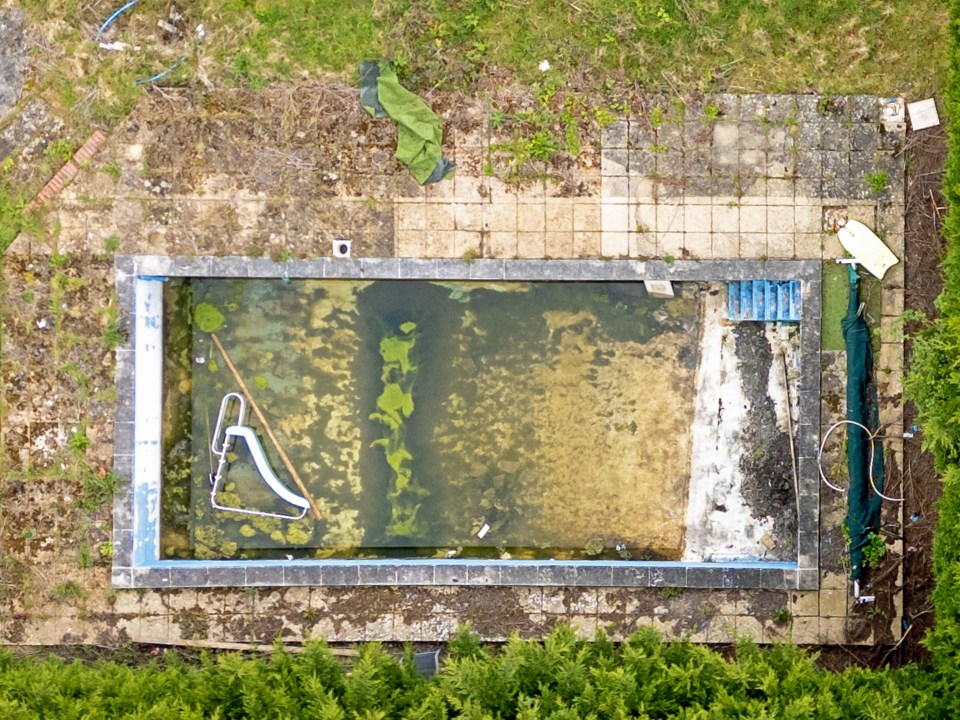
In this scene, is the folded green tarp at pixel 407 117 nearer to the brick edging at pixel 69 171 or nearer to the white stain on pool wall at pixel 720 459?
the brick edging at pixel 69 171

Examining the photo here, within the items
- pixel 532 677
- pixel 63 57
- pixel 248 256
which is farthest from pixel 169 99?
pixel 532 677

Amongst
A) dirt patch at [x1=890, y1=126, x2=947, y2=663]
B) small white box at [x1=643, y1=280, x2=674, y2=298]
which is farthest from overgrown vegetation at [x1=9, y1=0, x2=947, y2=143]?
small white box at [x1=643, y1=280, x2=674, y2=298]

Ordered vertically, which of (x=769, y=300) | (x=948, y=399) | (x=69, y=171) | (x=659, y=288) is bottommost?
(x=948, y=399)

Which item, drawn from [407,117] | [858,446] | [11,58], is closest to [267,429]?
[407,117]

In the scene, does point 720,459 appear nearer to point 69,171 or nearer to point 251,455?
point 251,455

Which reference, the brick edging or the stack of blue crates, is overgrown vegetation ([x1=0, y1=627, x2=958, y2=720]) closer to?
the stack of blue crates

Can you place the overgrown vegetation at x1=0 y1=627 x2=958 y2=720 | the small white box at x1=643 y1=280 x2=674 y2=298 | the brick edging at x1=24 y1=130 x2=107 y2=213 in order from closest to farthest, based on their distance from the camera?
the overgrown vegetation at x1=0 y1=627 x2=958 y2=720 → the brick edging at x1=24 y1=130 x2=107 y2=213 → the small white box at x1=643 y1=280 x2=674 y2=298

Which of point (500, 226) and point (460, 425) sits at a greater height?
point (500, 226)
